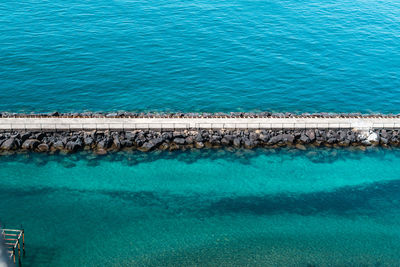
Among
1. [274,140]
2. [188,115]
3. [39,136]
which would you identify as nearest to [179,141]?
[188,115]

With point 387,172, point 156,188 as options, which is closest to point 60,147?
point 156,188

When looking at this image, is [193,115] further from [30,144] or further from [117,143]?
[30,144]

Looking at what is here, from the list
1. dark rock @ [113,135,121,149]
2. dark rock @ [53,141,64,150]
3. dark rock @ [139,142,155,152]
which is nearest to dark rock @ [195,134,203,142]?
dark rock @ [139,142,155,152]

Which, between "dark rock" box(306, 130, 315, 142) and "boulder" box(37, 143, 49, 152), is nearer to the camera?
"boulder" box(37, 143, 49, 152)

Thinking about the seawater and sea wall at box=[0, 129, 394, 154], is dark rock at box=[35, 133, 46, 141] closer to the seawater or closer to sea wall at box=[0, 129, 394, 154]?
sea wall at box=[0, 129, 394, 154]

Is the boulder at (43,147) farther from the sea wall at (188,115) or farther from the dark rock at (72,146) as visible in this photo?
the sea wall at (188,115)

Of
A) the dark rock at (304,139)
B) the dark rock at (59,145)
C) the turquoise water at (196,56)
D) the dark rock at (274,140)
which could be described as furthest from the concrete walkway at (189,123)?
the turquoise water at (196,56)
